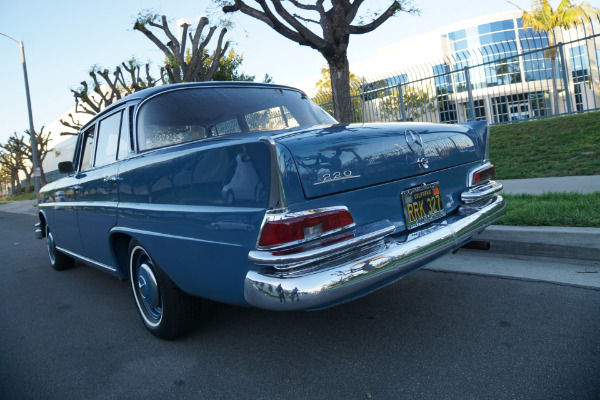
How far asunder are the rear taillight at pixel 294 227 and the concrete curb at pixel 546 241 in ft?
8.93

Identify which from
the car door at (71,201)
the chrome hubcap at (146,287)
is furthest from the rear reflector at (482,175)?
the car door at (71,201)

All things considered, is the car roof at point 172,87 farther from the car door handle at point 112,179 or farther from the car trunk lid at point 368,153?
the car trunk lid at point 368,153

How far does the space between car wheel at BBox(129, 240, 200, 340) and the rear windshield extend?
803 millimetres

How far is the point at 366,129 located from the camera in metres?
2.65

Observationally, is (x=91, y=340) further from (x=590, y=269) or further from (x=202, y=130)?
(x=590, y=269)

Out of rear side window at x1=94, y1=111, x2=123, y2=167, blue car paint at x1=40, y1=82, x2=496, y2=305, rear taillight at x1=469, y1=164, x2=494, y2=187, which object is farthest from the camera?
rear side window at x1=94, y1=111, x2=123, y2=167

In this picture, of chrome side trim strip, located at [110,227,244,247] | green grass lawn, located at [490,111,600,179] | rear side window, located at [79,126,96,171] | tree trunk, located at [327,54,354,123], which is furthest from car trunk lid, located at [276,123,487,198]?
tree trunk, located at [327,54,354,123]

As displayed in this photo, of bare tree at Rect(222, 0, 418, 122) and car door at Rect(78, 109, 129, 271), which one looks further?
bare tree at Rect(222, 0, 418, 122)

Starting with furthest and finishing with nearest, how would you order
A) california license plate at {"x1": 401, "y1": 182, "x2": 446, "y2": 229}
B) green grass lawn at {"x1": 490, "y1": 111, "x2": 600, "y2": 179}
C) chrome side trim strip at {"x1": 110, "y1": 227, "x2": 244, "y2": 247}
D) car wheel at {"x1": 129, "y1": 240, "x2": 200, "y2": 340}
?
green grass lawn at {"x1": 490, "y1": 111, "x2": 600, "y2": 179} → car wheel at {"x1": 129, "y1": 240, "x2": 200, "y2": 340} → california license plate at {"x1": 401, "y1": 182, "x2": 446, "y2": 229} → chrome side trim strip at {"x1": 110, "y1": 227, "x2": 244, "y2": 247}

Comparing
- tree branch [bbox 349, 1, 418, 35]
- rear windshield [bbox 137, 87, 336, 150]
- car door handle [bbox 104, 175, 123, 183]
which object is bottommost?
car door handle [bbox 104, 175, 123, 183]

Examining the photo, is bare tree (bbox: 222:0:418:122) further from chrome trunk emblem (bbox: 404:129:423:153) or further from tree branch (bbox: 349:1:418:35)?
chrome trunk emblem (bbox: 404:129:423:153)

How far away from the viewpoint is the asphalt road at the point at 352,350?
2.24 meters

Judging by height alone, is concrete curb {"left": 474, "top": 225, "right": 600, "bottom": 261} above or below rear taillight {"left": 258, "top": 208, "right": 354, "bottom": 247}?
below

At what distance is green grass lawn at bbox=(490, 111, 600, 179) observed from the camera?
24.6ft
